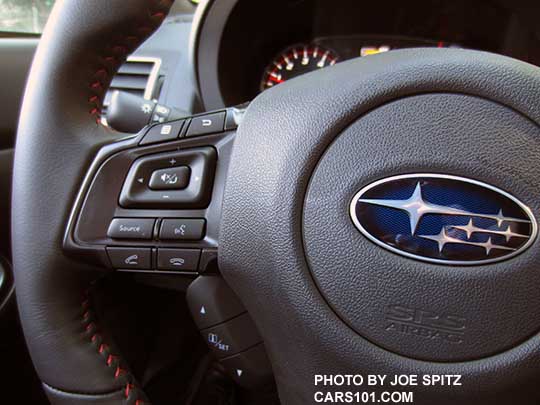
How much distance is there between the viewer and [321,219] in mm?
684

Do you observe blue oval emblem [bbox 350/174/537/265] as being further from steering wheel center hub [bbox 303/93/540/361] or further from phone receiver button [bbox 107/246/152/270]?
phone receiver button [bbox 107/246/152/270]

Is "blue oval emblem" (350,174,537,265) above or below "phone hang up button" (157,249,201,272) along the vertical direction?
above

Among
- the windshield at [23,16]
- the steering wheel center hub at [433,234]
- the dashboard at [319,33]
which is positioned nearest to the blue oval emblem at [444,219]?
the steering wheel center hub at [433,234]

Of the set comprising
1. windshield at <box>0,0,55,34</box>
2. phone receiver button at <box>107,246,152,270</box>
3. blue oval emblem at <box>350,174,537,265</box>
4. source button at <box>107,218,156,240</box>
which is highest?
windshield at <box>0,0,55,34</box>

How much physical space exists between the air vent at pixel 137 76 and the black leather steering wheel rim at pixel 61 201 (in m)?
0.71

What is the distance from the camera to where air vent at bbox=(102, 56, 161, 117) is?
1.55m

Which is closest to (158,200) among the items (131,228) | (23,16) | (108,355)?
(131,228)

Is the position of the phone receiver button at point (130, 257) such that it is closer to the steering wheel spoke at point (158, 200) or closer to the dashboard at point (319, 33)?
the steering wheel spoke at point (158, 200)

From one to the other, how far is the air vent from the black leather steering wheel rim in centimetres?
71

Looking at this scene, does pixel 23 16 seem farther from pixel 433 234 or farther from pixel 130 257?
pixel 433 234

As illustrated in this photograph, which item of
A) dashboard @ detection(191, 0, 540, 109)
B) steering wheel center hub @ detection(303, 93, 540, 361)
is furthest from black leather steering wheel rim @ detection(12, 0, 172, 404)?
dashboard @ detection(191, 0, 540, 109)

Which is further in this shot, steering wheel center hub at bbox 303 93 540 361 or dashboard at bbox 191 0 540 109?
dashboard at bbox 191 0 540 109

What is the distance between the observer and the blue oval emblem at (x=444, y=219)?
0.65m

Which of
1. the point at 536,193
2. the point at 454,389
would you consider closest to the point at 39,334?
the point at 454,389
